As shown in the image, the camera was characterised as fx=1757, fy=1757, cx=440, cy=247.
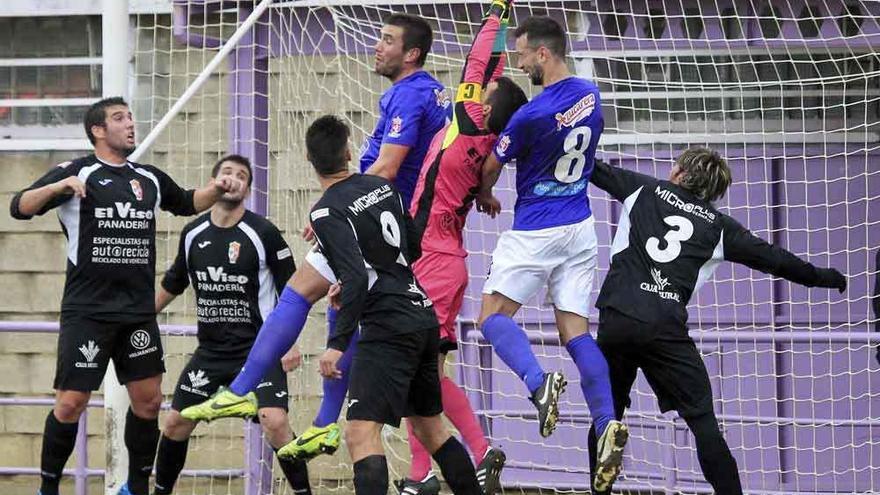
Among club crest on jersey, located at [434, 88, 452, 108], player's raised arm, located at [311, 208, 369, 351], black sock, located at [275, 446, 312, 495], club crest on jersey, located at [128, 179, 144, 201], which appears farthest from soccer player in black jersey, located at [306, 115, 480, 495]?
club crest on jersey, located at [128, 179, 144, 201]

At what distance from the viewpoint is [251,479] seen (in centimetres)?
1045

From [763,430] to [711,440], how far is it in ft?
10.4

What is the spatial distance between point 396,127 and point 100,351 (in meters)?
2.07

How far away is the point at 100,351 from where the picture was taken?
30.5 ft

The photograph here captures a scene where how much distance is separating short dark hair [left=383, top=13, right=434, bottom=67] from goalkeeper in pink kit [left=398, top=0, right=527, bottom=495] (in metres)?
0.40

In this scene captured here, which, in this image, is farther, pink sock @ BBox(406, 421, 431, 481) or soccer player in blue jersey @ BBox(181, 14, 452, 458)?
pink sock @ BBox(406, 421, 431, 481)

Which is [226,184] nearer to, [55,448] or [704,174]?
[55,448]

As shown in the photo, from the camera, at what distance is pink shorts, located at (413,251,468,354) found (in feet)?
28.3

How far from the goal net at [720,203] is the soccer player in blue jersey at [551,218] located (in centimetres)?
257

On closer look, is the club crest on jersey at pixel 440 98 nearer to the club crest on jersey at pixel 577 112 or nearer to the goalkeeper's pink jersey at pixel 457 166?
the goalkeeper's pink jersey at pixel 457 166

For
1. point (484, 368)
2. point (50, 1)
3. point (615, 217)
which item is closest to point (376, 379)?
point (484, 368)

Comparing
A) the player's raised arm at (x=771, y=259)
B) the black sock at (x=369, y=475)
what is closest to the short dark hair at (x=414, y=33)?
the player's raised arm at (x=771, y=259)

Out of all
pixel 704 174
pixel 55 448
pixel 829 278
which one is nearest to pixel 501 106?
pixel 704 174

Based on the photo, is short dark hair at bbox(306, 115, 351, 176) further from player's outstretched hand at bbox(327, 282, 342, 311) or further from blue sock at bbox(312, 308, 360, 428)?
blue sock at bbox(312, 308, 360, 428)
